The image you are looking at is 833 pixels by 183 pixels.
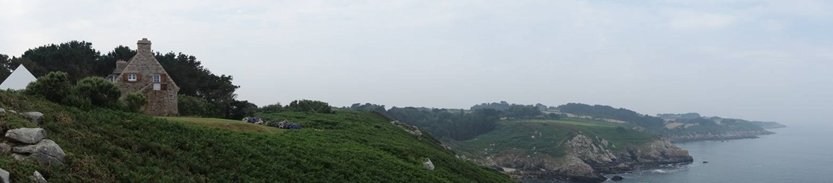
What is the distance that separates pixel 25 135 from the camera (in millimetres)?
10992

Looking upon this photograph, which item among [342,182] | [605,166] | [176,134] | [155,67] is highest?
[155,67]

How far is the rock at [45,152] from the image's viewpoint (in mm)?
10547

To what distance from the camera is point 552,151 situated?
376ft

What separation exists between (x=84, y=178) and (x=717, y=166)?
118545mm

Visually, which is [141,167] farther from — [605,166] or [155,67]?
[605,166]

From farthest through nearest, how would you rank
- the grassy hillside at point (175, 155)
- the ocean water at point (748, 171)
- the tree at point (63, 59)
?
the ocean water at point (748, 171) → the tree at point (63, 59) → the grassy hillside at point (175, 155)

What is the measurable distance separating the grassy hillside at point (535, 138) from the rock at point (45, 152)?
107543 mm

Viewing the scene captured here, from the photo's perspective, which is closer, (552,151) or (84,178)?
(84,178)

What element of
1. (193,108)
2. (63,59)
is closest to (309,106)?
A: (193,108)

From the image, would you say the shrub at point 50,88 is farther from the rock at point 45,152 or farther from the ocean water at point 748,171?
the ocean water at point 748,171

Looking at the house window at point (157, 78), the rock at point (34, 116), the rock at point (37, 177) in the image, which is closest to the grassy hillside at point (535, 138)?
the house window at point (157, 78)

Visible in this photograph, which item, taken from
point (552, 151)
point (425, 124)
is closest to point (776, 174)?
point (552, 151)

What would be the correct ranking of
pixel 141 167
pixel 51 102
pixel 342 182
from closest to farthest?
pixel 141 167, pixel 51 102, pixel 342 182

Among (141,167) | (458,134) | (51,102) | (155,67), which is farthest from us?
(458,134)
